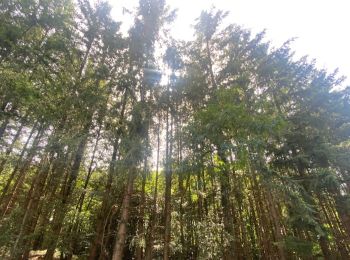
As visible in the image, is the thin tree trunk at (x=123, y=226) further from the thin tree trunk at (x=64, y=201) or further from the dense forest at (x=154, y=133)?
the thin tree trunk at (x=64, y=201)

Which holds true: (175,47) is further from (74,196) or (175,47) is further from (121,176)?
(74,196)

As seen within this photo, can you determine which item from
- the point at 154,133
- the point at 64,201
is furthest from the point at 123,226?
the point at 154,133

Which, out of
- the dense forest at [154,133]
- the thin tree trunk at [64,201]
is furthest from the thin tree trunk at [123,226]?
the thin tree trunk at [64,201]

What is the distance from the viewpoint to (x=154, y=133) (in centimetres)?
1405

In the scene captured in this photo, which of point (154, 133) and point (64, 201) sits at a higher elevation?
point (154, 133)

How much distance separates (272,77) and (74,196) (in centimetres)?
1233

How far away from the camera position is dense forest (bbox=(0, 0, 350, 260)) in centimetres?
952

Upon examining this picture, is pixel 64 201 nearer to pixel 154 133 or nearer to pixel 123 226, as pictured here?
pixel 123 226

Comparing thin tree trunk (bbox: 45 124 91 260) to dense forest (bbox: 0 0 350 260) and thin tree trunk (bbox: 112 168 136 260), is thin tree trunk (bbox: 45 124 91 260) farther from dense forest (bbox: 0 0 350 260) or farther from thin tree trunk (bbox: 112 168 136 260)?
thin tree trunk (bbox: 112 168 136 260)

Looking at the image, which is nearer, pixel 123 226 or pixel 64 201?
pixel 123 226

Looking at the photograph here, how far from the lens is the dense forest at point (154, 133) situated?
9516 millimetres

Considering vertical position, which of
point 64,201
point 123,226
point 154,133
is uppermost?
point 154,133

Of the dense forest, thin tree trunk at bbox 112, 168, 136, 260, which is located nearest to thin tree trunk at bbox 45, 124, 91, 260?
the dense forest

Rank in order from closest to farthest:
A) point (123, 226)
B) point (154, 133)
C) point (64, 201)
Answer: point (123, 226)
point (64, 201)
point (154, 133)
